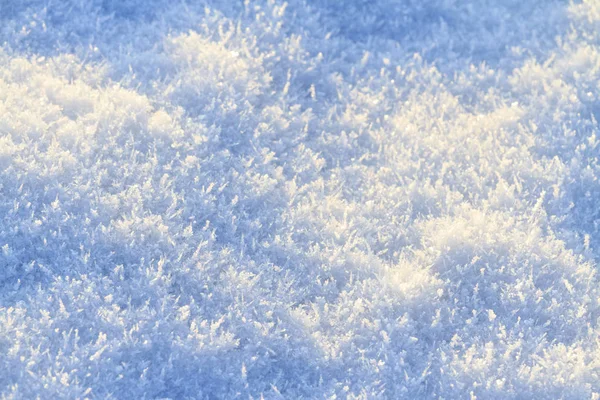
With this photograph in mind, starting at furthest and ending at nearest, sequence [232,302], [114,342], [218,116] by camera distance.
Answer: [218,116] → [232,302] → [114,342]

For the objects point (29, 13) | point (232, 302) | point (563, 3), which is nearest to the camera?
point (232, 302)

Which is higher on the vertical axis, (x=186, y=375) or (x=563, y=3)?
(x=563, y=3)

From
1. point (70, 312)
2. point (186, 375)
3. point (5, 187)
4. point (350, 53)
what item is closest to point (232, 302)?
point (186, 375)

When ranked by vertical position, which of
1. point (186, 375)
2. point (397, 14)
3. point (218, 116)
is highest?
point (397, 14)

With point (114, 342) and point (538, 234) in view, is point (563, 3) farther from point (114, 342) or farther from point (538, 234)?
point (114, 342)

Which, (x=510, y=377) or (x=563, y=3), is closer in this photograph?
(x=510, y=377)

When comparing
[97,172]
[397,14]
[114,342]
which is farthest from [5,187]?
[397,14]

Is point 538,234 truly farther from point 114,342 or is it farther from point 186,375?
point 114,342
